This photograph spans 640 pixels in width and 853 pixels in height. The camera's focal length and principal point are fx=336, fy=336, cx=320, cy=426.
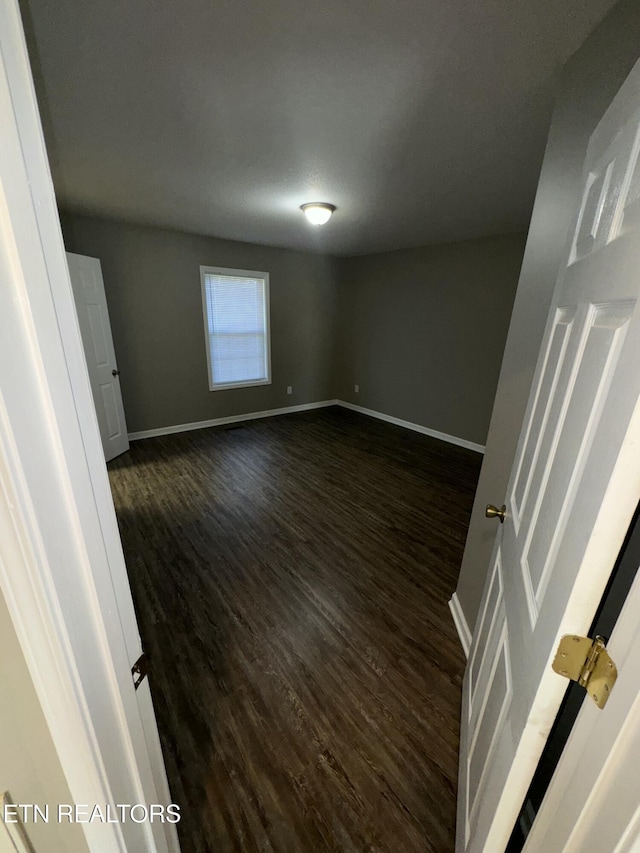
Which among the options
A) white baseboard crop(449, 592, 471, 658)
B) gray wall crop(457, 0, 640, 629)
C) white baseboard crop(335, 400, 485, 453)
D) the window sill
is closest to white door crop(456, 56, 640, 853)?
gray wall crop(457, 0, 640, 629)

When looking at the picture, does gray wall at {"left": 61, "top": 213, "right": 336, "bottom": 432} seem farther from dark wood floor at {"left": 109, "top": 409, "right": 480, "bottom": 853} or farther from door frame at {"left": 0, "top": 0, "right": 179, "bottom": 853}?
door frame at {"left": 0, "top": 0, "right": 179, "bottom": 853}

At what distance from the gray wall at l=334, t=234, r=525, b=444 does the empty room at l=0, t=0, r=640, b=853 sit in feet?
0.94

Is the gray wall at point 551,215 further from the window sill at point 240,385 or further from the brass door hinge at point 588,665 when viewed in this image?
the window sill at point 240,385

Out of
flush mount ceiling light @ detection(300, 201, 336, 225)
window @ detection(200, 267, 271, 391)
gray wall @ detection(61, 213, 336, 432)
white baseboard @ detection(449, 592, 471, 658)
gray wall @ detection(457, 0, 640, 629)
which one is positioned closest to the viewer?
gray wall @ detection(457, 0, 640, 629)

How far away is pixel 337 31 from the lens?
108 centimetres

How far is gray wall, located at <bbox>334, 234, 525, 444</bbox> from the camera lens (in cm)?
377

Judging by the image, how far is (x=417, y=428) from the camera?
4.80 meters

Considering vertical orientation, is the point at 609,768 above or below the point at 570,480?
below

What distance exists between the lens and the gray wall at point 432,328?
3770 mm

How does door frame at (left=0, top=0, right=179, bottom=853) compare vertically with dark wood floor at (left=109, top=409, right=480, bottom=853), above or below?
above

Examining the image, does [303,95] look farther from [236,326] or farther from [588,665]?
[236,326]

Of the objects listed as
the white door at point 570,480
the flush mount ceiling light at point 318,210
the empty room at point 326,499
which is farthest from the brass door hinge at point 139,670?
the flush mount ceiling light at point 318,210

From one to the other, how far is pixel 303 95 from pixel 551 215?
1.11 metres

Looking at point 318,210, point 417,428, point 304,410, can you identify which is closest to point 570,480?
point 318,210
